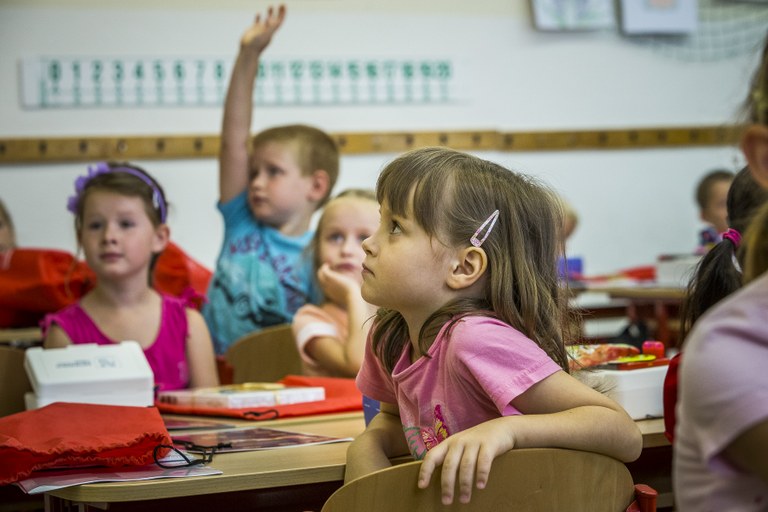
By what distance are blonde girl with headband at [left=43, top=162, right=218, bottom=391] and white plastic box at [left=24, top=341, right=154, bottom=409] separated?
0.60 meters

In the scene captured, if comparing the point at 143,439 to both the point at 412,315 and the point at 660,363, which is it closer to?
the point at 412,315

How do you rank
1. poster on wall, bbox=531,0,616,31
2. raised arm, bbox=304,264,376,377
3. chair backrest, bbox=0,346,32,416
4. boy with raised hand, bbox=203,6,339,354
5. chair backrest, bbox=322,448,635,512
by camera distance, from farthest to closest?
poster on wall, bbox=531,0,616,31, boy with raised hand, bbox=203,6,339,354, raised arm, bbox=304,264,376,377, chair backrest, bbox=0,346,32,416, chair backrest, bbox=322,448,635,512

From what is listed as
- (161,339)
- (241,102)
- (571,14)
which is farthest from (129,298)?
(571,14)

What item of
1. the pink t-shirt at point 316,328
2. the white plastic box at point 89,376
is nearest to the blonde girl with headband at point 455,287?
the white plastic box at point 89,376

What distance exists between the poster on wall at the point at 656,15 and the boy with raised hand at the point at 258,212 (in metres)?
3.23

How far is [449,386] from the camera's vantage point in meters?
1.51

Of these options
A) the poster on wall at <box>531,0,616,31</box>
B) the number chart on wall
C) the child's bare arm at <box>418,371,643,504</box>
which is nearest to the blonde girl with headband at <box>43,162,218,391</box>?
the child's bare arm at <box>418,371,643,504</box>

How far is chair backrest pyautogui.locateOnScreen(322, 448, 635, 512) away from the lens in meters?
1.16

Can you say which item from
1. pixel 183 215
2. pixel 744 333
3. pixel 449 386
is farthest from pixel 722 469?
pixel 183 215

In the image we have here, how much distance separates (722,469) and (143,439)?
0.87 m

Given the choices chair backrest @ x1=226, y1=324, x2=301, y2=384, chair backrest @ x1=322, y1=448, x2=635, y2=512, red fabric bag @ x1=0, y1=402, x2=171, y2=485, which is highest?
chair backrest @ x1=322, y1=448, x2=635, y2=512

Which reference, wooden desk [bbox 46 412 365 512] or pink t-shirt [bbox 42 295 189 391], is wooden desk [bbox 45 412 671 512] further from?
pink t-shirt [bbox 42 295 189 391]

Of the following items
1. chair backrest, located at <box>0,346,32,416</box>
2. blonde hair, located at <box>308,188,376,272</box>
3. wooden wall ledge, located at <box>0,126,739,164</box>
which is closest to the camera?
chair backrest, located at <box>0,346,32,416</box>

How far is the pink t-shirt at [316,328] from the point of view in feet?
8.65
